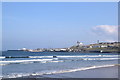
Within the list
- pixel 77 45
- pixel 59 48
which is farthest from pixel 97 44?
pixel 59 48

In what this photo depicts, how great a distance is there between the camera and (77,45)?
19662 cm

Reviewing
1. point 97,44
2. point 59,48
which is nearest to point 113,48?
point 97,44

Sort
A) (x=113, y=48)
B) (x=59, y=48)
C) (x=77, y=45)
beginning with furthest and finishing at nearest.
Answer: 1. (x=77, y=45)
2. (x=59, y=48)
3. (x=113, y=48)

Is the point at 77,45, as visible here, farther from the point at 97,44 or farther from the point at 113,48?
the point at 113,48

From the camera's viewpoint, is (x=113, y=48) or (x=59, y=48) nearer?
(x=113, y=48)

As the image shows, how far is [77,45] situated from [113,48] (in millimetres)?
45317

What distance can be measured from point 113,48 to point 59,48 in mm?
46891

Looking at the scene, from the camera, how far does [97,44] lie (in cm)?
19188

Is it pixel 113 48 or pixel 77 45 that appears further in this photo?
pixel 77 45

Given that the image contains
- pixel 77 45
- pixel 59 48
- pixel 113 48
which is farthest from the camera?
pixel 77 45

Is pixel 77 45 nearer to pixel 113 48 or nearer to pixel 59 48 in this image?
pixel 59 48

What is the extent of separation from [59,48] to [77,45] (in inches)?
798

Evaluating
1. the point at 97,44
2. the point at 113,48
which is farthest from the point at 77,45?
the point at 113,48

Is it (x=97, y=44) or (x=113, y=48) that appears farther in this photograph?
(x=97, y=44)
